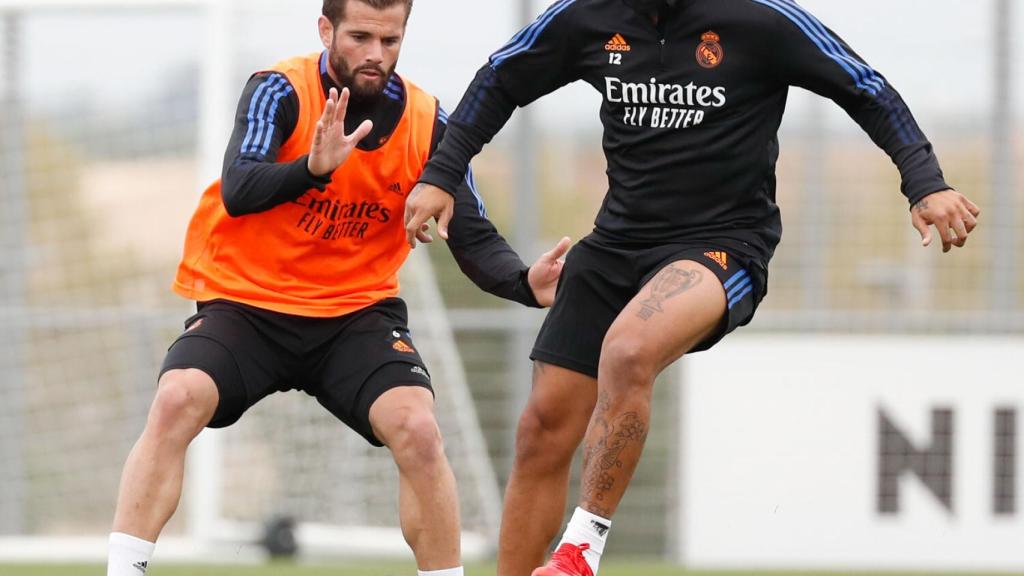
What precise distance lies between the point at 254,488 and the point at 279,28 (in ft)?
11.1

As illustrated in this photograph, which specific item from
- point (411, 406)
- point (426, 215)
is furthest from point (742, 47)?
point (411, 406)

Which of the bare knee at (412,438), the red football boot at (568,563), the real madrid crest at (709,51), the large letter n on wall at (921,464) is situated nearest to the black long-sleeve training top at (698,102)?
the real madrid crest at (709,51)

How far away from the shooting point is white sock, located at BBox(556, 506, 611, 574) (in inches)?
219

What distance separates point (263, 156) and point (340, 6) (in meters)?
0.62

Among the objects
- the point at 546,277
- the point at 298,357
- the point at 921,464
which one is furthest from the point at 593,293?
the point at 921,464

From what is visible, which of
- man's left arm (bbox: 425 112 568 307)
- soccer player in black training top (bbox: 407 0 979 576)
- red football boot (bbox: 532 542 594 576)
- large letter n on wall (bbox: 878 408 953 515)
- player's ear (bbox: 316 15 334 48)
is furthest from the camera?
large letter n on wall (bbox: 878 408 953 515)

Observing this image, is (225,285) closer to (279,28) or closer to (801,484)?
(801,484)

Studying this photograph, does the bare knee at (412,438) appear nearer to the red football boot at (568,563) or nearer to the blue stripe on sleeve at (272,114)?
the red football boot at (568,563)

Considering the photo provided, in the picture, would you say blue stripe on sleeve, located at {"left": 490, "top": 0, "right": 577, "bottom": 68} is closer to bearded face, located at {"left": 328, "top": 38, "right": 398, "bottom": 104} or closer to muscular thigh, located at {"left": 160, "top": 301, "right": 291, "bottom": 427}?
bearded face, located at {"left": 328, "top": 38, "right": 398, "bottom": 104}

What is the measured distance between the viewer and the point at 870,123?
5965 mm

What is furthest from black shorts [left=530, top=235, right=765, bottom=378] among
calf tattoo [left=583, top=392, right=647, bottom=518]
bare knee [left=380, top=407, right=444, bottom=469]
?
bare knee [left=380, top=407, right=444, bottom=469]

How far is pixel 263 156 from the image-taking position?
5.94 meters

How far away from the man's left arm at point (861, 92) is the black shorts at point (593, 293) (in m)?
0.60

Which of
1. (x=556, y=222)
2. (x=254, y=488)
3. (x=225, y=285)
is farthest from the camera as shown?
(x=556, y=222)
